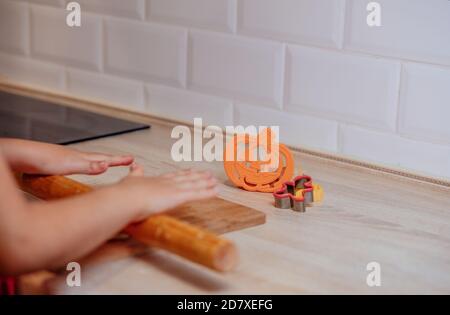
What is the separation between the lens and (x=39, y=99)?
6.00 ft

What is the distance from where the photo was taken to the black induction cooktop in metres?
Answer: 1.53

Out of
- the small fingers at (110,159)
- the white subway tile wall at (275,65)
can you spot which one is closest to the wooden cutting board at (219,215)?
the small fingers at (110,159)

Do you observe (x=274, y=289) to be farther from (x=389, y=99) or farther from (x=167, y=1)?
(x=167, y=1)

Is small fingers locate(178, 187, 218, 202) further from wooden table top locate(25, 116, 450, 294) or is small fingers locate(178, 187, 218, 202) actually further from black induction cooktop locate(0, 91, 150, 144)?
black induction cooktop locate(0, 91, 150, 144)

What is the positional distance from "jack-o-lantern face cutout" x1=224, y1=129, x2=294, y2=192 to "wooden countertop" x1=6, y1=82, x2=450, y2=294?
2 centimetres

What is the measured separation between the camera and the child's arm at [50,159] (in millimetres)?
1182

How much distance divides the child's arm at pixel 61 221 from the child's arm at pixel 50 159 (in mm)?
238

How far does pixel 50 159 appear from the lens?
1202 millimetres

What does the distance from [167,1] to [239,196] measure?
0.55 meters

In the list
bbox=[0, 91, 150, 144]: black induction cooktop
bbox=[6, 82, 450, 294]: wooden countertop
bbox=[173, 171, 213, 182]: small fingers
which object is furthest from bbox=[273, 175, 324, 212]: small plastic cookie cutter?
bbox=[0, 91, 150, 144]: black induction cooktop

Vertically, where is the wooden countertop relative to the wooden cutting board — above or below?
below

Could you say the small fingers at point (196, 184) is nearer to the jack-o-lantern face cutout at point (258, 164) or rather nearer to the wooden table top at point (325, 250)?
the wooden table top at point (325, 250)

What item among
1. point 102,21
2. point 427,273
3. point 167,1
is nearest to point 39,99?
point 102,21

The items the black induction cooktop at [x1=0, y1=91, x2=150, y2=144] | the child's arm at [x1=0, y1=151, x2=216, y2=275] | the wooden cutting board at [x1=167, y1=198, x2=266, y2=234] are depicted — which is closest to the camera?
the child's arm at [x1=0, y1=151, x2=216, y2=275]
